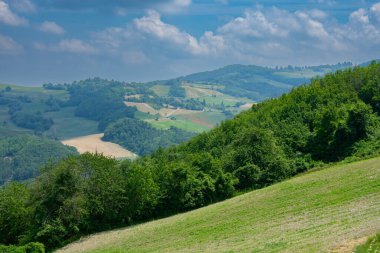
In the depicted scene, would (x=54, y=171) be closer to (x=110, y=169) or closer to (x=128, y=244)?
(x=110, y=169)

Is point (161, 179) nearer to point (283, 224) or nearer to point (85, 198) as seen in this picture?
point (85, 198)

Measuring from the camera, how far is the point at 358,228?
3588 cm

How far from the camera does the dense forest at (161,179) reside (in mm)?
73812

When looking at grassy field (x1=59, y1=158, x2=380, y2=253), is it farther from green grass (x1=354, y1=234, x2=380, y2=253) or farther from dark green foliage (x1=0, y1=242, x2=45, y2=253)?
dark green foliage (x1=0, y1=242, x2=45, y2=253)

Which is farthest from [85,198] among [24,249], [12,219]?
[24,249]

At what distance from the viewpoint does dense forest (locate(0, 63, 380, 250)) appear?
7381cm

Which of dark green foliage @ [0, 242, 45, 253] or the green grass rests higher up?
the green grass

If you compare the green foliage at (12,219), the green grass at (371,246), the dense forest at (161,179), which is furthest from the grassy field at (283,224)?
the green foliage at (12,219)

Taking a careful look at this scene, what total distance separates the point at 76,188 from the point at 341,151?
5144 cm

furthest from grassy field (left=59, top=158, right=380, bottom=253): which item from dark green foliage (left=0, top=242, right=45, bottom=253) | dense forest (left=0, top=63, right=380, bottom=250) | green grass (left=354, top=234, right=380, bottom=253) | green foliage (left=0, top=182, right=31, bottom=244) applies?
green foliage (left=0, top=182, right=31, bottom=244)

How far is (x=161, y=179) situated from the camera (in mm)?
83562

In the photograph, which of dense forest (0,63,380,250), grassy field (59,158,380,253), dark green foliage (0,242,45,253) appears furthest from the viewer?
dense forest (0,63,380,250)

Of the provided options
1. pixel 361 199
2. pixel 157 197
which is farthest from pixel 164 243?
pixel 157 197

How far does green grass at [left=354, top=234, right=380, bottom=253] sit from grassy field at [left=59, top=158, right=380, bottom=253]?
92cm
